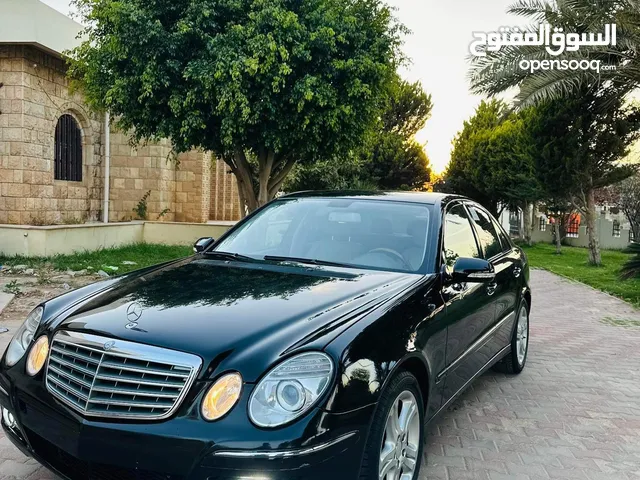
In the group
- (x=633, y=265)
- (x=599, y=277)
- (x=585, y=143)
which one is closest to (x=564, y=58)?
(x=585, y=143)

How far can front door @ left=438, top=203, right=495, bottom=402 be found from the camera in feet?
10.8

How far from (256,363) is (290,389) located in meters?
0.16

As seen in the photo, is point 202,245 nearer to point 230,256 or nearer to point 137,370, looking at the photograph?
point 230,256

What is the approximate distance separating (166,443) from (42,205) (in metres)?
12.7

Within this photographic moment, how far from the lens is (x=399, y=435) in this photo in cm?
264

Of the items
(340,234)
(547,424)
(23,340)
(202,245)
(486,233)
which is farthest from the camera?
(486,233)

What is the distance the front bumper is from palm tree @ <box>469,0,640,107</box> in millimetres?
12973

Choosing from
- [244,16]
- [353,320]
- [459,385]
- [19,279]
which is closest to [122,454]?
[353,320]

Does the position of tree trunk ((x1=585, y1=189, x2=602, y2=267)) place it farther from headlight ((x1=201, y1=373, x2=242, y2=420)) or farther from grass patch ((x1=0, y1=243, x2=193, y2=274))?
headlight ((x1=201, y1=373, x2=242, y2=420))

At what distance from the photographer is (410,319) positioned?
9.09 ft

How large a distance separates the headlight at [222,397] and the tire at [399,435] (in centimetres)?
59

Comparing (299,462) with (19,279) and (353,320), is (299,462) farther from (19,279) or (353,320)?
(19,279)

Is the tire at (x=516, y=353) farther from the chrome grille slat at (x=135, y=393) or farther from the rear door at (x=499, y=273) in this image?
the chrome grille slat at (x=135, y=393)

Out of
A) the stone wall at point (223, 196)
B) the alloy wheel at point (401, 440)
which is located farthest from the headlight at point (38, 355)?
the stone wall at point (223, 196)
